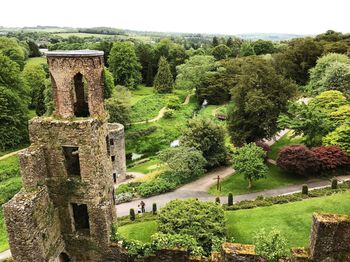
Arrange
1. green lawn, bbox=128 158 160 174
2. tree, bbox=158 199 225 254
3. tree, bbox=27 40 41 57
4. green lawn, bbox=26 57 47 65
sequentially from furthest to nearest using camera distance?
tree, bbox=27 40 41 57 → green lawn, bbox=26 57 47 65 → green lawn, bbox=128 158 160 174 → tree, bbox=158 199 225 254

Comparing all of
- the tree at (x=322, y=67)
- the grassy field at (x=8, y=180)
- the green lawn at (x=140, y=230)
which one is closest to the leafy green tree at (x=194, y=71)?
the tree at (x=322, y=67)

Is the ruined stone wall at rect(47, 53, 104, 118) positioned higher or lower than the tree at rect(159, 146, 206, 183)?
higher

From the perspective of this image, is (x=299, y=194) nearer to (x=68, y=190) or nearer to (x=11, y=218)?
(x=68, y=190)

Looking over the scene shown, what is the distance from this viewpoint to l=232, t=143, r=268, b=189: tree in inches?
1093

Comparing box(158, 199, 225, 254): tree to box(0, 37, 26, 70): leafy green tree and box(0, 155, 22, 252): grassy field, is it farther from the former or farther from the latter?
box(0, 37, 26, 70): leafy green tree

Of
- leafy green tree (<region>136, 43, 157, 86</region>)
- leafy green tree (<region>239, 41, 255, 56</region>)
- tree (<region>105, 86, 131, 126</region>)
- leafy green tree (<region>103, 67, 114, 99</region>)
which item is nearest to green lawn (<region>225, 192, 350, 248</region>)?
tree (<region>105, 86, 131, 126</region>)

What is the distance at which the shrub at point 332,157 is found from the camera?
27969 mm

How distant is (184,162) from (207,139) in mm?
3908

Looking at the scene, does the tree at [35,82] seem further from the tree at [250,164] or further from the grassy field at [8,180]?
the tree at [250,164]

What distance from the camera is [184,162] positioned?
3064 cm

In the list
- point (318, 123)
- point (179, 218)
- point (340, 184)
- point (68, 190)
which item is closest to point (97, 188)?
point (68, 190)

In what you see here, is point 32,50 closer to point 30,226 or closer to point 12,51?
point 12,51

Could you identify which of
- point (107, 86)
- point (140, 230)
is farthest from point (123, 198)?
point (107, 86)

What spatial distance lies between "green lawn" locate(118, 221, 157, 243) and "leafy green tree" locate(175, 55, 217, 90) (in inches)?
1679
